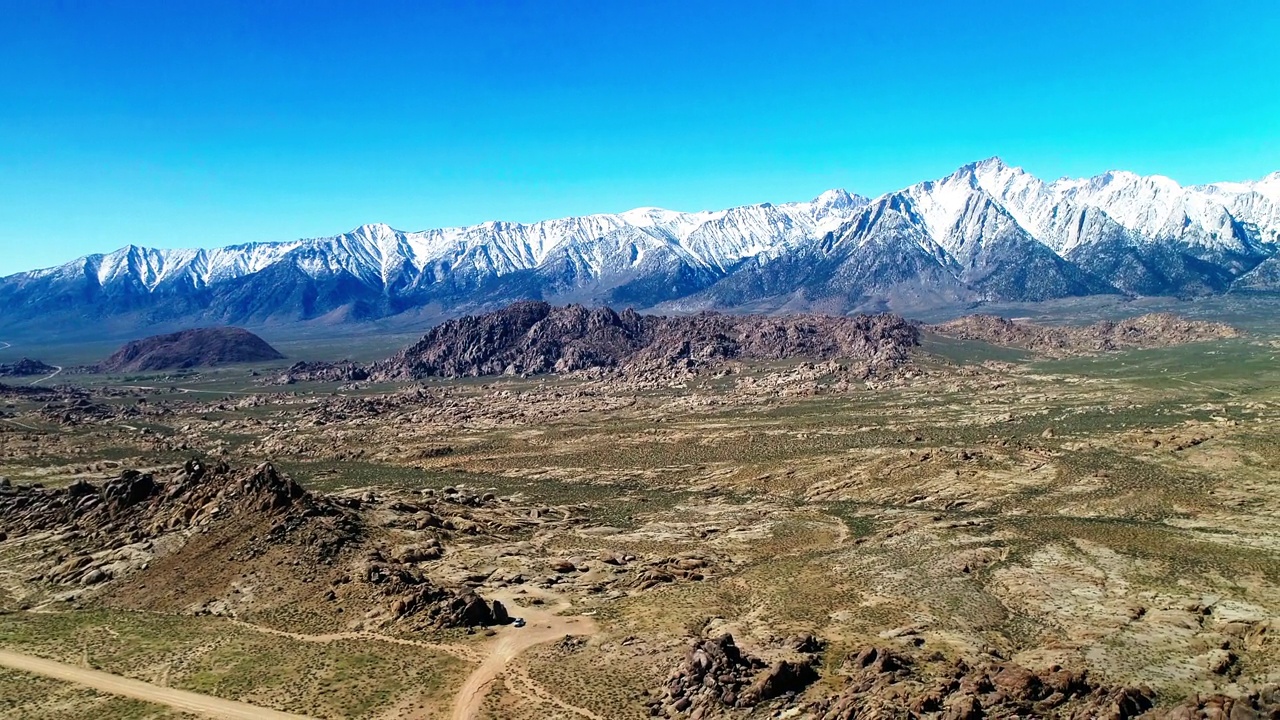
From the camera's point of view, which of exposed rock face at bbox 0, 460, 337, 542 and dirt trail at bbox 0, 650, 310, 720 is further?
exposed rock face at bbox 0, 460, 337, 542

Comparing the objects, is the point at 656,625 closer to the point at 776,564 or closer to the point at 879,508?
the point at 776,564

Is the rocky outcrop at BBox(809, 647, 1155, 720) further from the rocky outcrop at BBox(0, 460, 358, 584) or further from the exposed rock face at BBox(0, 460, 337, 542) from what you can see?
the exposed rock face at BBox(0, 460, 337, 542)

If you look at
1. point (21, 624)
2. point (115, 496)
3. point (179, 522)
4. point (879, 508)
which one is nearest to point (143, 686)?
point (21, 624)

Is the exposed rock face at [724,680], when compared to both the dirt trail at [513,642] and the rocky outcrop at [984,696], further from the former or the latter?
the dirt trail at [513,642]

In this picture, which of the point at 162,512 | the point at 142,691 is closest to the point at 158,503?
the point at 162,512

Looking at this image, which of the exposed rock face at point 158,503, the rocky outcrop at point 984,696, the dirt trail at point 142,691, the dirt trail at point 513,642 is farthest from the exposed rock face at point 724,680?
the exposed rock face at point 158,503

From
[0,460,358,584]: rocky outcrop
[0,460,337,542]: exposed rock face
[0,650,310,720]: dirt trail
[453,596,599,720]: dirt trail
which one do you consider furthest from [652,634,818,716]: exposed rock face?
[0,460,337,542]: exposed rock face
